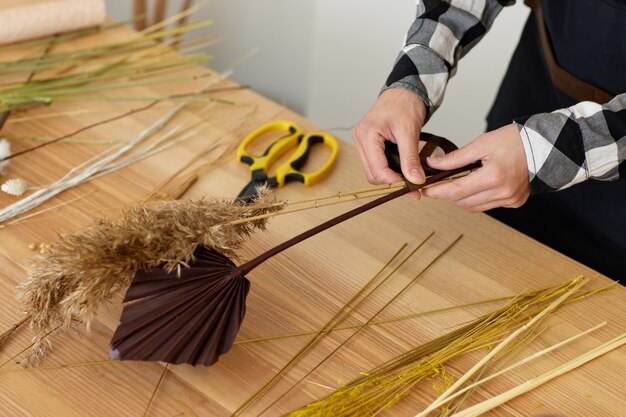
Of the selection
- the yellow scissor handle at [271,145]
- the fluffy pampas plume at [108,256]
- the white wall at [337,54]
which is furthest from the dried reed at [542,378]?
the white wall at [337,54]

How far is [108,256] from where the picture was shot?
0.73 m

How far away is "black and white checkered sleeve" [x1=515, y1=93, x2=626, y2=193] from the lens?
2.88 ft

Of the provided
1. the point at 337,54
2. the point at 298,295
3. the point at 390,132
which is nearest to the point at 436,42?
the point at 390,132

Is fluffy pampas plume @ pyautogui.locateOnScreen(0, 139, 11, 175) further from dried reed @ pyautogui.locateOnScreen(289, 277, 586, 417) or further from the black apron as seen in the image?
the black apron

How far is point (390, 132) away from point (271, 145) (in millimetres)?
258

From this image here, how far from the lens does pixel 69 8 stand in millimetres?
1336

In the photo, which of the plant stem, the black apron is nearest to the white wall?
the black apron

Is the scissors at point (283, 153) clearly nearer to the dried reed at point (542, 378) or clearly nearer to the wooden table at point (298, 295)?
the wooden table at point (298, 295)

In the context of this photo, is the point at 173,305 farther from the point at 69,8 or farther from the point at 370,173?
the point at 69,8

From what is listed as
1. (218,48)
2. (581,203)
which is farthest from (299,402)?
(218,48)

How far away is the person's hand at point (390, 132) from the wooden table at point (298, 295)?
135mm

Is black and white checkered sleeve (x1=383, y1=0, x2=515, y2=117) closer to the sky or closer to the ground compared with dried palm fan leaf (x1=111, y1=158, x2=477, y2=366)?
closer to the sky

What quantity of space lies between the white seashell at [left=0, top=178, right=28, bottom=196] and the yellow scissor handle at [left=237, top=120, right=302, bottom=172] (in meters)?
0.34

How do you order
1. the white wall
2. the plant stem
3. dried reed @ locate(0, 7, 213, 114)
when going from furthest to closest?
the white wall → dried reed @ locate(0, 7, 213, 114) → the plant stem
